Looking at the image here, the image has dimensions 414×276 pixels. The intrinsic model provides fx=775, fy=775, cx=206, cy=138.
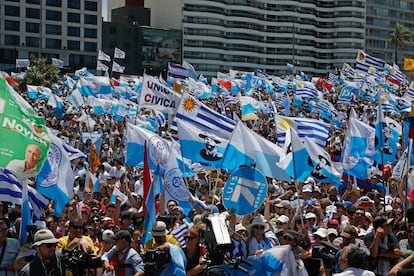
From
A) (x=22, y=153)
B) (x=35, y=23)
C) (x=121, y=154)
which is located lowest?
(x=121, y=154)

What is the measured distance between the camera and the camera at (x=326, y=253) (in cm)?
774

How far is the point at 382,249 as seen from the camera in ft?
24.7

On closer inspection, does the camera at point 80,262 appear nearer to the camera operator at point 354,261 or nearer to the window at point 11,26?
the camera operator at point 354,261

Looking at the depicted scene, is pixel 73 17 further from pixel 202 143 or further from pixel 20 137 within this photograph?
pixel 20 137

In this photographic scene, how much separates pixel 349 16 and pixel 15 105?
109507 mm

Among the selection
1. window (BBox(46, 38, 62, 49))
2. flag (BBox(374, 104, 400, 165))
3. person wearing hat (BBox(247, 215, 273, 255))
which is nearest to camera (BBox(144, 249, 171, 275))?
person wearing hat (BBox(247, 215, 273, 255))

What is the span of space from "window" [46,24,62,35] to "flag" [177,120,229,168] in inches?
3010

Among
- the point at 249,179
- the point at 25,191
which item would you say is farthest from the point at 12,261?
the point at 249,179

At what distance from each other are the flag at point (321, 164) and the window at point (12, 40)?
249 ft

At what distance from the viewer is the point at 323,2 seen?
379 feet

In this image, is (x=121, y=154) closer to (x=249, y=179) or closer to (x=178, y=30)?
(x=249, y=179)

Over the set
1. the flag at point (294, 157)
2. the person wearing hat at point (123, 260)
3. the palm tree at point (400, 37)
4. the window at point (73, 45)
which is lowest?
the person wearing hat at point (123, 260)

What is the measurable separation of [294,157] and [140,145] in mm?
3567

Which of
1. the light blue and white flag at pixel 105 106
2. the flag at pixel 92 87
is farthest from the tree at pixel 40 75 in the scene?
the light blue and white flag at pixel 105 106
